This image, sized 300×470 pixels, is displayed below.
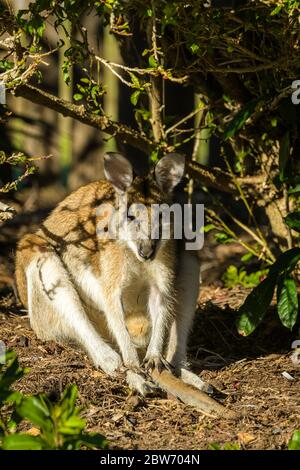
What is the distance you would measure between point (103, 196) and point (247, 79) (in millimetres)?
1369

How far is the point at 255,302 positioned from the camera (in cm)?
570

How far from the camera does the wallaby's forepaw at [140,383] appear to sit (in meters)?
5.32

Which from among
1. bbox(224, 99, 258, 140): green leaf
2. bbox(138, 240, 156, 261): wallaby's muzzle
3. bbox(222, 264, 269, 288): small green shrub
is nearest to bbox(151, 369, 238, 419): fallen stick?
bbox(138, 240, 156, 261): wallaby's muzzle

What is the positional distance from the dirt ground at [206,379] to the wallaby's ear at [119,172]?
1.21m

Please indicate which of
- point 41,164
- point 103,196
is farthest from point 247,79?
point 41,164

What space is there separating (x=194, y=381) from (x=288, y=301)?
779mm

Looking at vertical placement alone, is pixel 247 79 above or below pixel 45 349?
above

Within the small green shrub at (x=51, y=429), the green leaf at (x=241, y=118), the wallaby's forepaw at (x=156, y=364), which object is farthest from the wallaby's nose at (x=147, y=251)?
the small green shrub at (x=51, y=429)

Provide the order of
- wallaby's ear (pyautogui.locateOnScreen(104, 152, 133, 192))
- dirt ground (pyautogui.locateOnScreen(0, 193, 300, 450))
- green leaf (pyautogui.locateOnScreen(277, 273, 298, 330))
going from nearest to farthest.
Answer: dirt ground (pyautogui.locateOnScreen(0, 193, 300, 450)), green leaf (pyautogui.locateOnScreen(277, 273, 298, 330)), wallaby's ear (pyautogui.locateOnScreen(104, 152, 133, 192))

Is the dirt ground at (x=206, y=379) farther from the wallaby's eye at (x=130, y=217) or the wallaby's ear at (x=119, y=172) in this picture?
the wallaby's ear at (x=119, y=172)

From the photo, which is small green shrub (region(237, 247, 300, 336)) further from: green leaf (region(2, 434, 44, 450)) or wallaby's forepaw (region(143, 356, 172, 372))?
green leaf (region(2, 434, 44, 450))

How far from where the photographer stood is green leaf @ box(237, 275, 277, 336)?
568 centimetres

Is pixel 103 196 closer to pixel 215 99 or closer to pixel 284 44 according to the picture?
pixel 215 99

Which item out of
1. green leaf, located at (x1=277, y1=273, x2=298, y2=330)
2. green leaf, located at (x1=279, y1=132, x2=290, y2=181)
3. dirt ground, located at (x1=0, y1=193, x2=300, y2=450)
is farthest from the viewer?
green leaf, located at (x1=279, y1=132, x2=290, y2=181)
